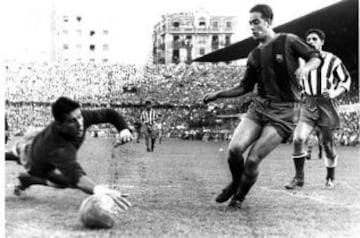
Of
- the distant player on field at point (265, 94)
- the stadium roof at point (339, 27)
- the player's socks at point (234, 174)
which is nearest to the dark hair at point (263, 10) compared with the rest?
the distant player on field at point (265, 94)

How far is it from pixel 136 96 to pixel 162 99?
64cm

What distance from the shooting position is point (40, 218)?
3.86 metres

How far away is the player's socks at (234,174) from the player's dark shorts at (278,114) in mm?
310

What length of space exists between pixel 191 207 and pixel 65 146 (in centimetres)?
109

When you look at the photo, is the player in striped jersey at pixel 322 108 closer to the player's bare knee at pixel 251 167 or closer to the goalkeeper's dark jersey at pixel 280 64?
the goalkeeper's dark jersey at pixel 280 64

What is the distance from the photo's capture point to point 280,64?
430cm

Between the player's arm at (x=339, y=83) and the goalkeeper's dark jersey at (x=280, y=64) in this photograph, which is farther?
the player's arm at (x=339, y=83)

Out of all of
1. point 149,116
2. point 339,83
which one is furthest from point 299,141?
point 149,116

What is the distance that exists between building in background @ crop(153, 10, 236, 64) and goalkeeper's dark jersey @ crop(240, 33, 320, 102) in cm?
126

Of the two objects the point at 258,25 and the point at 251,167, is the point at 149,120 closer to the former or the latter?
the point at 251,167

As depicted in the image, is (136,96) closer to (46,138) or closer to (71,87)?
(71,87)

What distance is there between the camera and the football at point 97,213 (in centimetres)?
360

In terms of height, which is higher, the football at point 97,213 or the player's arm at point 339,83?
the player's arm at point 339,83

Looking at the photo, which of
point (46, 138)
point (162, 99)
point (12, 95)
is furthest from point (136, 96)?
point (46, 138)
